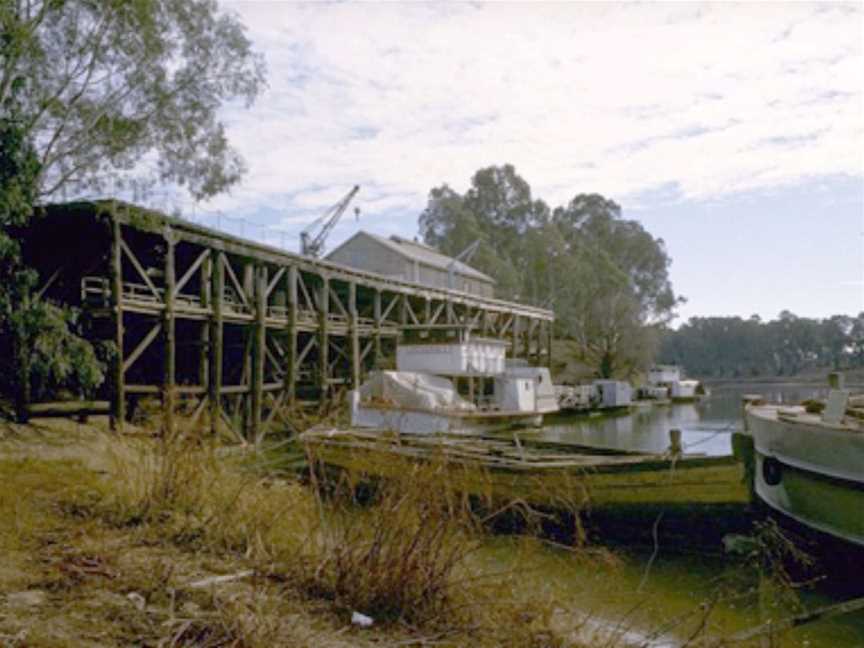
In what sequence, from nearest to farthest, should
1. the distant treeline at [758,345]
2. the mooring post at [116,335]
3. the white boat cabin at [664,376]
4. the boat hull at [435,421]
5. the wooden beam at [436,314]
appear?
the mooring post at [116,335] < the boat hull at [435,421] < the wooden beam at [436,314] < the white boat cabin at [664,376] < the distant treeline at [758,345]

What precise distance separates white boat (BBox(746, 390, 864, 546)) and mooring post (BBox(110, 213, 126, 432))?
12.9 meters

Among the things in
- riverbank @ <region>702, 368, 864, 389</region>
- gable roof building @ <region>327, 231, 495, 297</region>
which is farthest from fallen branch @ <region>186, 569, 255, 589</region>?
riverbank @ <region>702, 368, 864, 389</region>

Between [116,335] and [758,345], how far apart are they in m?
92.3

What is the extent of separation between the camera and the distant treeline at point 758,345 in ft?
285

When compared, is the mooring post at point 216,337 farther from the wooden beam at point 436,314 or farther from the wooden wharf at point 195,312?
the wooden beam at point 436,314

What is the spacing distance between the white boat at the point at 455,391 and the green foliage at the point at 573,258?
88.3 ft

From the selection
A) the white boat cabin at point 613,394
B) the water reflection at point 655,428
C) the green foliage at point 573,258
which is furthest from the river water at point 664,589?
the green foliage at point 573,258

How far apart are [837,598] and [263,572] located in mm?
7483

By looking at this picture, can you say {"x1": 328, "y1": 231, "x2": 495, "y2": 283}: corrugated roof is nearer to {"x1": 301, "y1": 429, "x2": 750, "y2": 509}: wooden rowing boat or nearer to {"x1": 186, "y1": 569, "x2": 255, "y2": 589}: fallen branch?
{"x1": 301, "y1": 429, "x2": 750, "y2": 509}: wooden rowing boat

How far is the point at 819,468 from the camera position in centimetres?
948

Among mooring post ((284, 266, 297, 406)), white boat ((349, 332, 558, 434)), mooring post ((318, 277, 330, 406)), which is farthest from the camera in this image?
mooring post ((318, 277, 330, 406))

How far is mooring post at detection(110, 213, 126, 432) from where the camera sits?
15234mm

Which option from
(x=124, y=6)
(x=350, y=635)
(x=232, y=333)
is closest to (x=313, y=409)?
(x=232, y=333)

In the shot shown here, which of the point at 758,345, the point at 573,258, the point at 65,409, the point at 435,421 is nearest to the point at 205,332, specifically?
the point at 65,409
